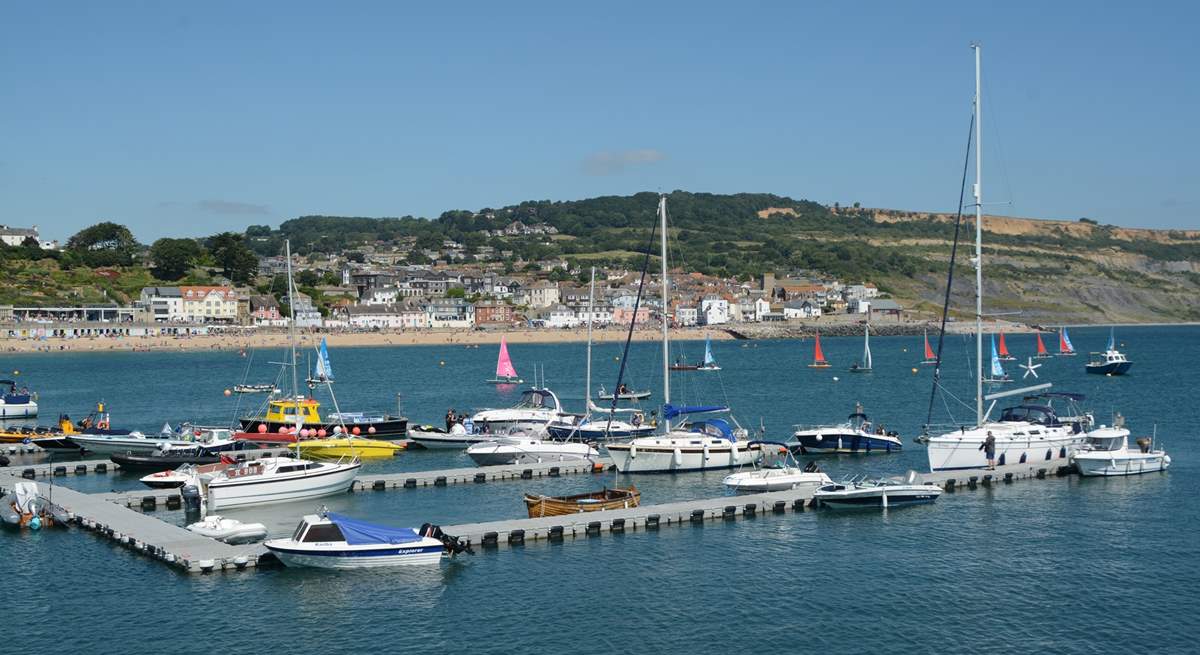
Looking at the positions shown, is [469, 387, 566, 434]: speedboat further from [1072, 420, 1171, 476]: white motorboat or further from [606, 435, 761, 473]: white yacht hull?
[1072, 420, 1171, 476]: white motorboat

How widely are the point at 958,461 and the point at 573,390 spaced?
45792 millimetres

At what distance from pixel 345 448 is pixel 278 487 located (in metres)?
9.69

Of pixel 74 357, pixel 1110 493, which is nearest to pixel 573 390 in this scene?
pixel 1110 493

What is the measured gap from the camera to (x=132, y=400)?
233 ft

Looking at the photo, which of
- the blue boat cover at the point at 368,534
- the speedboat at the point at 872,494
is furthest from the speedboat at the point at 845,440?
the blue boat cover at the point at 368,534

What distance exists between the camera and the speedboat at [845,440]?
42.4 m

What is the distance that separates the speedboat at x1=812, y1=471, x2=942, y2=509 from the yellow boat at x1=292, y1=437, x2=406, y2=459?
17.2m

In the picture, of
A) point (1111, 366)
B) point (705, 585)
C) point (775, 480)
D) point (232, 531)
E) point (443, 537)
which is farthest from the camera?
point (1111, 366)

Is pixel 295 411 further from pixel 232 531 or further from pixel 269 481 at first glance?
pixel 232 531

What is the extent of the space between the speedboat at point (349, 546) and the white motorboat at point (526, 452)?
46.3 ft

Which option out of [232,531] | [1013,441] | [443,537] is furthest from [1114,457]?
[232,531]

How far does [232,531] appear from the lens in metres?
27.5

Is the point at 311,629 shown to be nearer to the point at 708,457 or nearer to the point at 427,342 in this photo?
the point at 708,457

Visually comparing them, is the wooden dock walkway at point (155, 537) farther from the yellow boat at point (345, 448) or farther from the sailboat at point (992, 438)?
the sailboat at point (992, 438)
